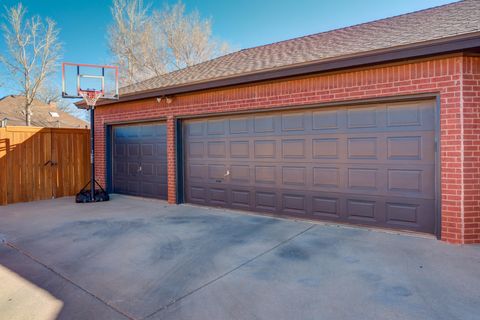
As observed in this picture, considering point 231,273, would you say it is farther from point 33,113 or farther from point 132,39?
point 33,113

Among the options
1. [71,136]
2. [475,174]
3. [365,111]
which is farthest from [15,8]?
[475,174]

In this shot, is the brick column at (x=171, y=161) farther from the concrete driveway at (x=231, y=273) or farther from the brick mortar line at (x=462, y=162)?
the brick mortar line at (x=462, y=162)

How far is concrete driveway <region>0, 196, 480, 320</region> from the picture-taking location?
2.88 meters

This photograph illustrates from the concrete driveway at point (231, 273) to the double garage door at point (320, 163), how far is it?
0.47 m

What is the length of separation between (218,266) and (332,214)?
2.88 m

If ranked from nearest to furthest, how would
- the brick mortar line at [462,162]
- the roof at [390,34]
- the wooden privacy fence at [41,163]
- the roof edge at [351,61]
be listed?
the roof edge at [351,61] → the brick mortar line at [462,162] → the roof at [390,34] → the wooden privacy fence at [41,163]

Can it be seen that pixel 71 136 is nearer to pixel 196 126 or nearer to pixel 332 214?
pixel 196 126

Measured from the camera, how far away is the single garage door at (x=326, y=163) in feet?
16.8

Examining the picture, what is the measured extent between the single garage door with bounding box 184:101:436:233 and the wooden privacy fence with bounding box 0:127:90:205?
439 cm

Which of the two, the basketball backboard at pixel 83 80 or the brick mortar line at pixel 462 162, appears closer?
the brick mortar line at pixel 462 162

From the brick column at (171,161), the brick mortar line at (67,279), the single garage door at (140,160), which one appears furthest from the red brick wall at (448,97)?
the brick mortar line at (67,279)

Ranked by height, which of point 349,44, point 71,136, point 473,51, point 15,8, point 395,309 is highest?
point 15,8

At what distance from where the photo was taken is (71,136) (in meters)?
9.88

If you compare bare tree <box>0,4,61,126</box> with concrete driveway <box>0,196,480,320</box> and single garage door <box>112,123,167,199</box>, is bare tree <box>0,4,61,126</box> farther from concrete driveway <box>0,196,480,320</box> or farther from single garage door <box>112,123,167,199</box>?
concrete driveway <box>0,196,480,320</box>
